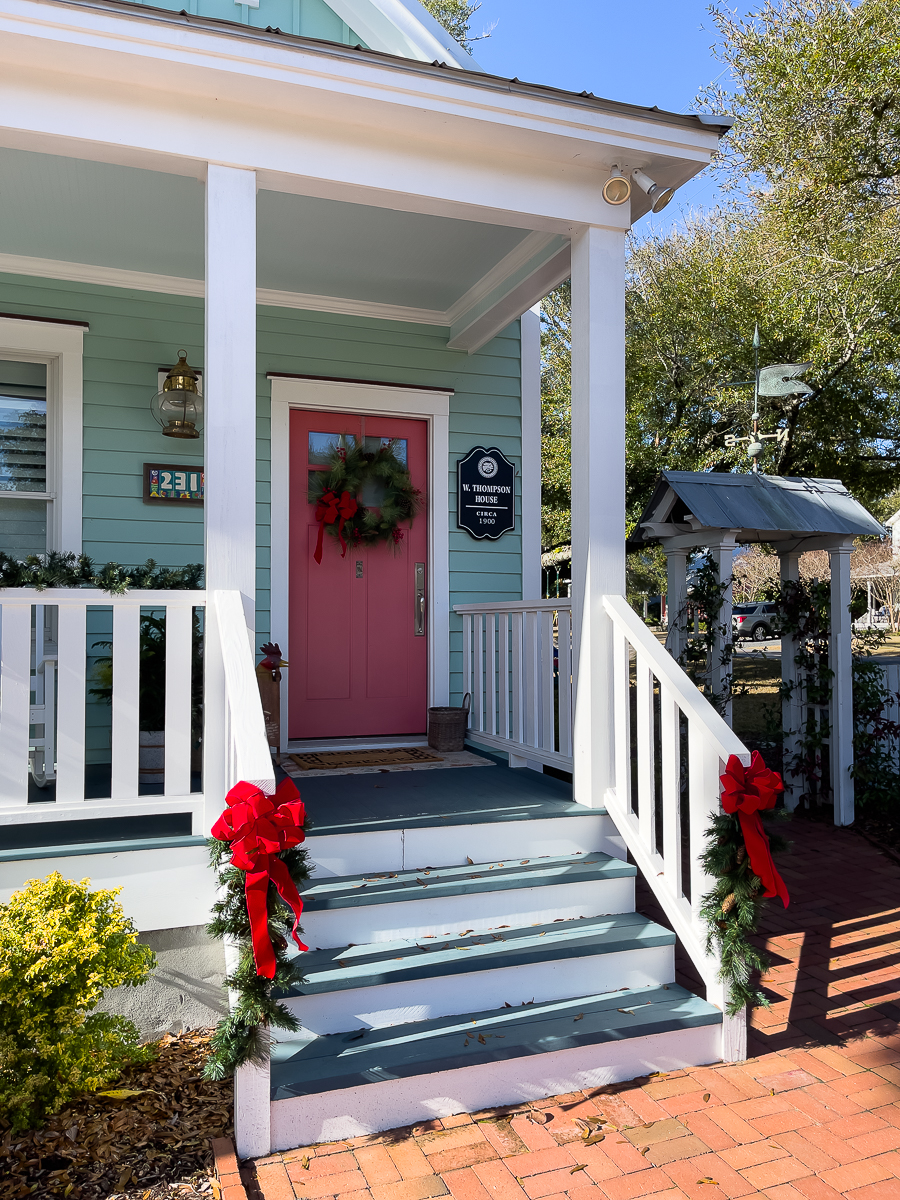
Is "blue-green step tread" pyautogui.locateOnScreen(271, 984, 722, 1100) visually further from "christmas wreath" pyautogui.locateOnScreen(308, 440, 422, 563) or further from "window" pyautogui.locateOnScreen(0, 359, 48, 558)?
"window" pyautogui.locateOnScreen(0, 359, 48, 558)

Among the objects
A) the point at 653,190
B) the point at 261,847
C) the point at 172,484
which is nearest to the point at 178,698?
the point at 261,847

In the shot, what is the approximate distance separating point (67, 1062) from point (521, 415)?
166 inches

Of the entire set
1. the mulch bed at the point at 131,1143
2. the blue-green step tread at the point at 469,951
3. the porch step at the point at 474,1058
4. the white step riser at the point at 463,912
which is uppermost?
the white step riser at the point at 463,912

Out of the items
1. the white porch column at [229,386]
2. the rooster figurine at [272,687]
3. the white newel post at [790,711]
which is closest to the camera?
the white porch column at [229,386]

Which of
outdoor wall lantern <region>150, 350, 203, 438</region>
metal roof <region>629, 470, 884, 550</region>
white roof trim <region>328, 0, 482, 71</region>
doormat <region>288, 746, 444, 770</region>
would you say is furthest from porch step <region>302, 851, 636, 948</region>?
white roof trim <region>328, 0, 482, 71</region>

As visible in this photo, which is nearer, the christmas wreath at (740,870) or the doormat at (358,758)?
the christmas wreath at (740,870)

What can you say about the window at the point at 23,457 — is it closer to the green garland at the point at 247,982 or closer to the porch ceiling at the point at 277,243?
the porch ceiling at the point at 277,243

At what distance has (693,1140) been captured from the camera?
7.31 feet

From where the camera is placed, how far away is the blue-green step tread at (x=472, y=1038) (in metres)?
2.31

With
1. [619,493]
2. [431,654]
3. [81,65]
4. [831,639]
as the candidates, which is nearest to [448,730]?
[431,654]

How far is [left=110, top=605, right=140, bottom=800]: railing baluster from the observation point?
2.80 meters

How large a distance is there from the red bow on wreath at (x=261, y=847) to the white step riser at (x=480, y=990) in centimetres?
46

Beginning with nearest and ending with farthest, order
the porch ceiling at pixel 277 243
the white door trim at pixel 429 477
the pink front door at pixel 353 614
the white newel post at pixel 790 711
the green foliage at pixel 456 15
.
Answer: the porch ceiling at pixel 277 243 < the white door trim at pixel 429 477 < the pink front door at pixel 353 614 < the white newel post at pixel 790 711 < the green foliage at pixel 456 15

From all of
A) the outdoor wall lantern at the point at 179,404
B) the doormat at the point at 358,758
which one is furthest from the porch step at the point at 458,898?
the outdoor wall lantern at the point at 179,404
